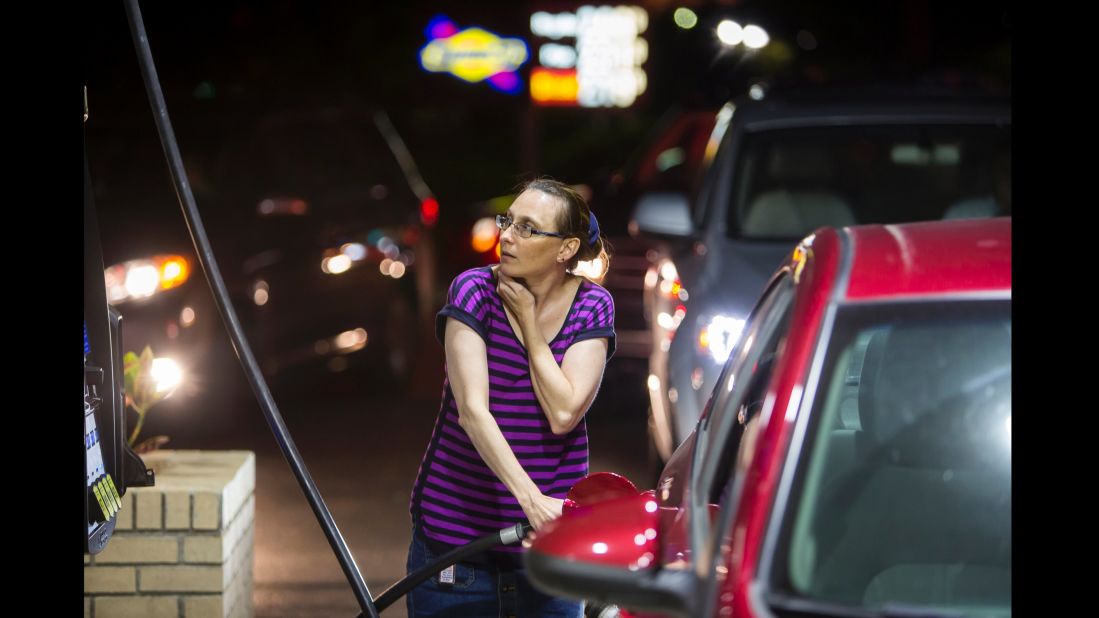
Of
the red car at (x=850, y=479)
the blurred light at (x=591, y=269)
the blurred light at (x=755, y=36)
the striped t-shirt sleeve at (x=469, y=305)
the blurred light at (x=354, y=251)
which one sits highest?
the blurred light at (x=755, y=36)

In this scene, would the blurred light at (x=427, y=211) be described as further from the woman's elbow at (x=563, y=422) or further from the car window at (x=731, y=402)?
the car window at (x=731, y=402)

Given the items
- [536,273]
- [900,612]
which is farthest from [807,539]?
[536,273]

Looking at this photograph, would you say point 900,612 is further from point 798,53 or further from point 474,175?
point 474,175

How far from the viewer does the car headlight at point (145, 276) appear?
8.45 m

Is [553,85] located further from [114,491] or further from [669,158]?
[114,491]

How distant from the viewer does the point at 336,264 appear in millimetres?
10609

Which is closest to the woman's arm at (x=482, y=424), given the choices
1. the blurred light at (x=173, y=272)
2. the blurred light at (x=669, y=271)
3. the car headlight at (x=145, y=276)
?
the blurred light at (x=669, y=271)

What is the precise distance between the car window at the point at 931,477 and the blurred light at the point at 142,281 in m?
5.83

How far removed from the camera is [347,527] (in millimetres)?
7535

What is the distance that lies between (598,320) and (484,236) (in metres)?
8.16

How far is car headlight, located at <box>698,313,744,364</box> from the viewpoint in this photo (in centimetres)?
639

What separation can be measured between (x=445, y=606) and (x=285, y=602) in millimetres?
2239

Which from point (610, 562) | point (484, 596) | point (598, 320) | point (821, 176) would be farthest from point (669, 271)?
point (610, 562)
